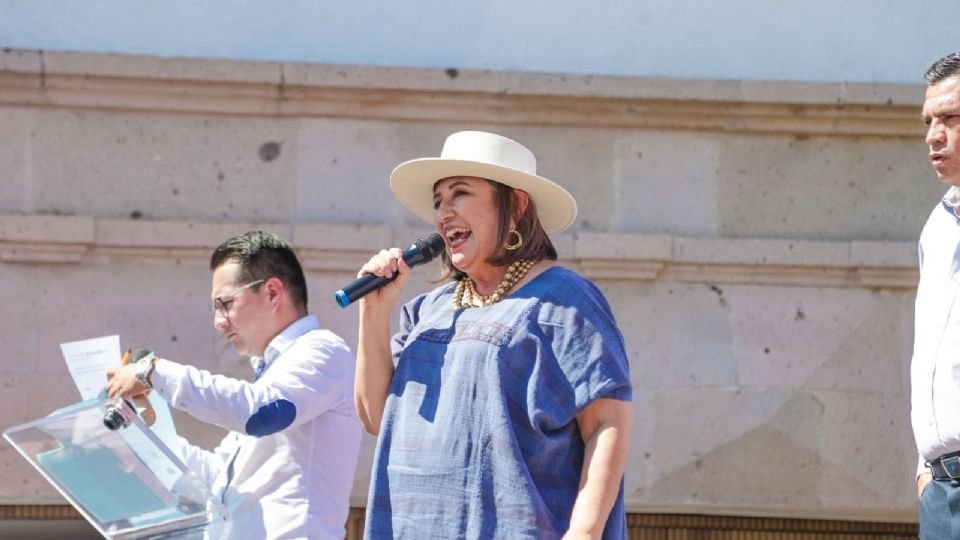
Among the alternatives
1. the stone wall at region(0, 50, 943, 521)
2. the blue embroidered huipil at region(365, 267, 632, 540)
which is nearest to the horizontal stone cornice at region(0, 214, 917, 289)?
the stone wall at region(0, 50, 943, 521)

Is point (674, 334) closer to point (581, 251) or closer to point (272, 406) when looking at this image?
point (581, 251)

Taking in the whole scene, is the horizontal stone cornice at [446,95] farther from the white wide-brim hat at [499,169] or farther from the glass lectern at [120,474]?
the white wide-brim hat at [499,169]

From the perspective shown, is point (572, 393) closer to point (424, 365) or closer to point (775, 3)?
point (424, 365)

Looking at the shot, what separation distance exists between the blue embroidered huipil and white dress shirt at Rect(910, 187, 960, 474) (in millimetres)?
737

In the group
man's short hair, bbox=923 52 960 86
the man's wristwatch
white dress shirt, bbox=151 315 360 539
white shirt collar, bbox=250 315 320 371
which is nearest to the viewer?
man's short hair, bbox=923 52 960 86

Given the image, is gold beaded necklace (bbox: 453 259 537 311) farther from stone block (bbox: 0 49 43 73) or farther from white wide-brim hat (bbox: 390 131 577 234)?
stone block (bbox: 0 49 43 73)

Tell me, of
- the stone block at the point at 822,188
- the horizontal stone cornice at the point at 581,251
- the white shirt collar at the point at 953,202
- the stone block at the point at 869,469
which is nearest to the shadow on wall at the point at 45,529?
the horizontal stone cornice at the point at 581,251

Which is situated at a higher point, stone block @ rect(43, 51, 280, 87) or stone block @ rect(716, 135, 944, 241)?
stone block @ rect(43, 51, 280, 87)

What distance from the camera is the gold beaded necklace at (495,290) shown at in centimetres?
372

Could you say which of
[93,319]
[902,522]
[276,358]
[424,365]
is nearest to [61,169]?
[93,319]

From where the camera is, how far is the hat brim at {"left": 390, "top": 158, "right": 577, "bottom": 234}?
3.78 meters

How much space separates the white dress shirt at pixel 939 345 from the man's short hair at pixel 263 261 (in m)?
1.86

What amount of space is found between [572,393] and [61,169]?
10.3 feet

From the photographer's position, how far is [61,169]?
19.8 ft
